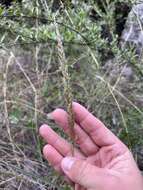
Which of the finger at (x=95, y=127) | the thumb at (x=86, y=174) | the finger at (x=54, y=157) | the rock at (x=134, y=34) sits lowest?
the finger at (x=54, y=157)

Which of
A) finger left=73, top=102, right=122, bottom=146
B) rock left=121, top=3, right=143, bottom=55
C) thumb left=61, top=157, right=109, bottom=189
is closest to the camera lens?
thumb left=61, top=157, right=109, bottom=189

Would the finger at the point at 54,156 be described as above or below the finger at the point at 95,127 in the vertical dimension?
below

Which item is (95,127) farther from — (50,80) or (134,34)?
(134,34)

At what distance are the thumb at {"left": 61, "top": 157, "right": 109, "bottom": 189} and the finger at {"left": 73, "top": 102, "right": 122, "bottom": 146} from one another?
27 cm

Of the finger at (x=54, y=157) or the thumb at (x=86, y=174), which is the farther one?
the finger at (x=54, y=157)

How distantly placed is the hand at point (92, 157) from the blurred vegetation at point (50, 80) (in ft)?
0.69

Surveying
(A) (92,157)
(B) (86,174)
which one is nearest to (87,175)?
(B) (86,174)

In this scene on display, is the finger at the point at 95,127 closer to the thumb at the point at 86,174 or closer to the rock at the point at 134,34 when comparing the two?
the thumb at the point at 86,174

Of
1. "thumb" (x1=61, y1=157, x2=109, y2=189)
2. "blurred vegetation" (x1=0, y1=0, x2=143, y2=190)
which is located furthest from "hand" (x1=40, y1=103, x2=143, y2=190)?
"blurred vegetation" (x1=0, y1=0, x2=143, y2=190)

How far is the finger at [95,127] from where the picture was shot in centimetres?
185

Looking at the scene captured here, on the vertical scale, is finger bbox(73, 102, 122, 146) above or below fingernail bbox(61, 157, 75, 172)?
above

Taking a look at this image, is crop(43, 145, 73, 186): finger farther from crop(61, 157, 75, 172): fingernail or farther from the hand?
crop(61, 157, 75, 172): fingernail

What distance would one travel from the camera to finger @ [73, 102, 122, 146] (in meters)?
1.85

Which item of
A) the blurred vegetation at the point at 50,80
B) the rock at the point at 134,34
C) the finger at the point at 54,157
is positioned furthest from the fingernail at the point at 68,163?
the rock at the point at 134,34
